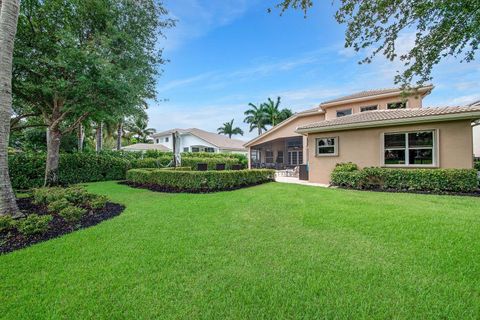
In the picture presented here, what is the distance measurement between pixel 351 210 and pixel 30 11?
46.4ft

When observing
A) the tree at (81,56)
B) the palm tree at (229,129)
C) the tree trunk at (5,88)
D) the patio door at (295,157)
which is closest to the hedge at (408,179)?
the tree at (81,56)

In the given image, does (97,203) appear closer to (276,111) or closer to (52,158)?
(52,158)

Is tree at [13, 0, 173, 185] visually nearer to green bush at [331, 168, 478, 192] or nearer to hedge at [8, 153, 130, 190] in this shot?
hedge at [8, 153, 130, 190]

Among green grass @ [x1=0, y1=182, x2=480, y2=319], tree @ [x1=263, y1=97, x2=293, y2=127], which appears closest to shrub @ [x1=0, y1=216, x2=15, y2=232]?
green grass @ [x1=0, y1=182, x2=480, y2=319]

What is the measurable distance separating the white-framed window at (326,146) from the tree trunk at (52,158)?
13.9m

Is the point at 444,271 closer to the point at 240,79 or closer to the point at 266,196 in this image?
the point at 266,196

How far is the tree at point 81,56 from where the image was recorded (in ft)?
27.8

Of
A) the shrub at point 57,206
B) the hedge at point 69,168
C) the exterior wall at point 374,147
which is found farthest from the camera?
the hedge at point 69,168

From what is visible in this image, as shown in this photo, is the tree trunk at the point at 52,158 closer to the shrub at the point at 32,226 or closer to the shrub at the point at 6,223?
the shrub at the point at 6,223

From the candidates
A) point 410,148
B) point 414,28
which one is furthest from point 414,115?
point 414,28

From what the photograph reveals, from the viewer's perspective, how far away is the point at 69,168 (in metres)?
12.5

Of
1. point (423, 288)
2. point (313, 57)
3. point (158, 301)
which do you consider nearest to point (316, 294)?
point (423, 288)

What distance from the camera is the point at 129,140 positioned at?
4638 cm

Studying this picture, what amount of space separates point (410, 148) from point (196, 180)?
9.98 metres
